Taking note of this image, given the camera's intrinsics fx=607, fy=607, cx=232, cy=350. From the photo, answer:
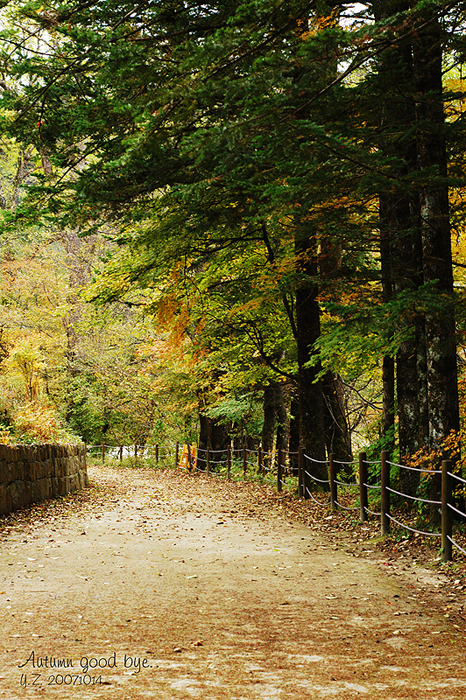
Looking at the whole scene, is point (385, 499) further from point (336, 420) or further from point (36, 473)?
point (36, 473)

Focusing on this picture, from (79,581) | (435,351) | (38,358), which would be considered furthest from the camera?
(38,358)

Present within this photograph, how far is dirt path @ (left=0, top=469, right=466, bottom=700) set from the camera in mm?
3787

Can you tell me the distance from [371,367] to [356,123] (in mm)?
6188

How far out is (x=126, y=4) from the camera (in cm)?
904

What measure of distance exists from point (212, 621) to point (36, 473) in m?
7.65

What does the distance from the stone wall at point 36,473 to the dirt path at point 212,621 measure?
1.17 metres

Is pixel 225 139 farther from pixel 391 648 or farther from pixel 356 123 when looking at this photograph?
pixel 391 648

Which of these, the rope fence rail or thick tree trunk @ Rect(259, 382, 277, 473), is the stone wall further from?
thick tree trunk @ Rect(259, 382, 277, 473)

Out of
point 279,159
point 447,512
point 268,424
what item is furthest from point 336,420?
point 279,159

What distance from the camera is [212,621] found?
5.10m

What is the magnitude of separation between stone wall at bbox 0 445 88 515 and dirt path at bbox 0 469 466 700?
117cm

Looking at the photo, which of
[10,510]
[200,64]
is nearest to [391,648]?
[200,64]

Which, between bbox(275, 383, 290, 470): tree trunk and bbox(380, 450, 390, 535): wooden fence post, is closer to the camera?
bbox(380, 450, 390, 535): wooden fence post

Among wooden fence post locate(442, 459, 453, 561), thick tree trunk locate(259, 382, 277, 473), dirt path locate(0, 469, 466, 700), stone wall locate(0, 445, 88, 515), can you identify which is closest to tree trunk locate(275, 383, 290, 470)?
thick tree trunk locate(259, 382, 277, 473)
